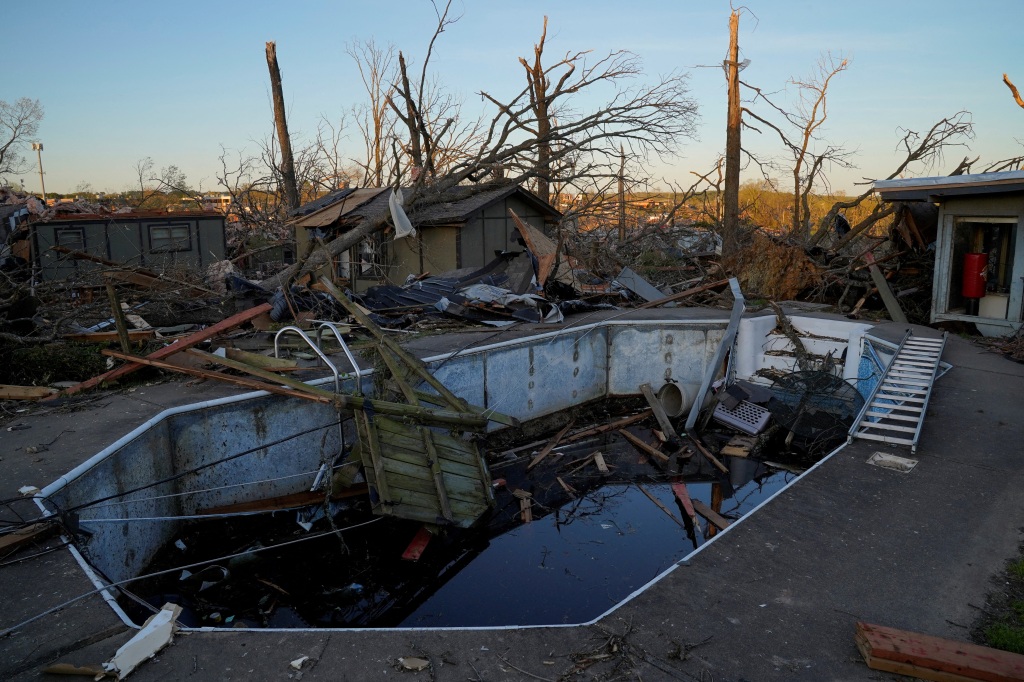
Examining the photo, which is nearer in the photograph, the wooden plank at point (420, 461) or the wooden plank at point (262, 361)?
the wooden plank at point (420, 461)

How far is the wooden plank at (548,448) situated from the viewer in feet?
35.4

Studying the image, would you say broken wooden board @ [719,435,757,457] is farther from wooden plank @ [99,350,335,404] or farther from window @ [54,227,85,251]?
window @ [54,227,85,251]

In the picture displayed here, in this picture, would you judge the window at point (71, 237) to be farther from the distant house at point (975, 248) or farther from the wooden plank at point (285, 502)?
the distant house at point (975, 248)

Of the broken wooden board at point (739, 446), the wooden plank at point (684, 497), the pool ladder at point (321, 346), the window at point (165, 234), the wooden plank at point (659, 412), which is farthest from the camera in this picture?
the window at point (165, 234)

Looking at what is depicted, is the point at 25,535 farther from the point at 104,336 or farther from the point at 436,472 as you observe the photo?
the point at 104,336

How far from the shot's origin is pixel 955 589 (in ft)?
15.8

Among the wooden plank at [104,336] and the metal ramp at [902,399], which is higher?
the wooden plank at [104,336]

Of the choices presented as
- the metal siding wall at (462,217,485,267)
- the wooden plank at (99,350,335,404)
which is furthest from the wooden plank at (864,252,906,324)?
the wooden plank at (99,350,335,404)

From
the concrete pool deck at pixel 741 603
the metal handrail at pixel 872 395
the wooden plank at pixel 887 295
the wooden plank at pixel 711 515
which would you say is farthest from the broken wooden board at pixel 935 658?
the wooden plank at pixel 887 295

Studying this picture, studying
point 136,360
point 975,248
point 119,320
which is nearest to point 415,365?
point 136,360

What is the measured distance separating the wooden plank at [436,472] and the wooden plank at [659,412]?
202 inches

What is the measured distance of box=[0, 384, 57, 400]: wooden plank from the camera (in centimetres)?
812

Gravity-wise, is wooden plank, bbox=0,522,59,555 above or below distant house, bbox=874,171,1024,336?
below

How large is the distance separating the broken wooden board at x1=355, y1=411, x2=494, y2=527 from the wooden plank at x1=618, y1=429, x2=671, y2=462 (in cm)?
397
